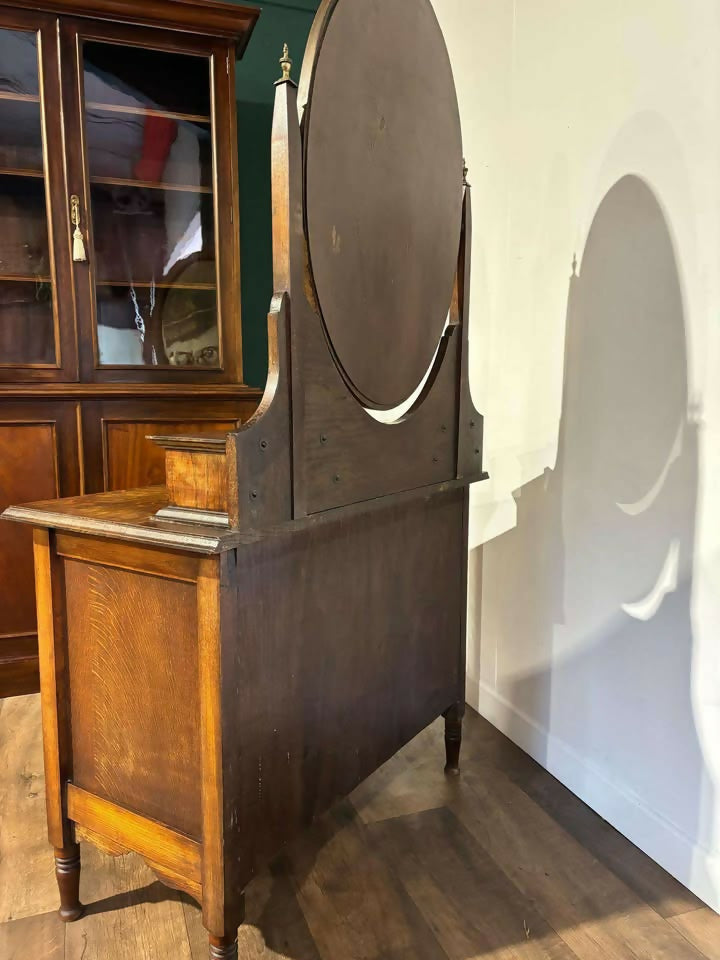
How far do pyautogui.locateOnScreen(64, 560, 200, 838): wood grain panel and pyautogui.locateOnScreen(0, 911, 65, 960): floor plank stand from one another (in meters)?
0.30

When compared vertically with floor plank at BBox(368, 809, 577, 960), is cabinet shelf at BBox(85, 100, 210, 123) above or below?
above

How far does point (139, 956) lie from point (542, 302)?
1.63 metres

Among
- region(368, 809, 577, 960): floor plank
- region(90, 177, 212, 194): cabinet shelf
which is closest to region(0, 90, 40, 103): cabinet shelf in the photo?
region(90, 177, 212, 194): cabinet shelf

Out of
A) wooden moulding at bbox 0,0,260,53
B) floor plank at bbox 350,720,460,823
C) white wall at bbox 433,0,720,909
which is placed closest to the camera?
white wall at bbox 433,0,720,909

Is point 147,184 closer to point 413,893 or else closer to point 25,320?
point 25,320

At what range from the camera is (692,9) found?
4.11 ft

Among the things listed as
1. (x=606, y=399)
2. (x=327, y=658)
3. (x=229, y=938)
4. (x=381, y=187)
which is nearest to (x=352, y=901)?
(x=229, y=938)

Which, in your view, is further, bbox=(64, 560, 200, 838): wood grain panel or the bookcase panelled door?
the bookcase panelled door

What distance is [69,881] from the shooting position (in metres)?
1.26

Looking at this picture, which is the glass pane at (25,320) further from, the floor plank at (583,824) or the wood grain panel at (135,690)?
the floor plank at (583,824)

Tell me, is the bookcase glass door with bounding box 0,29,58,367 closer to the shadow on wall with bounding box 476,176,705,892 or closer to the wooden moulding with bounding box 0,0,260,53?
the wooden moulding with bounding box 0,0,260,53

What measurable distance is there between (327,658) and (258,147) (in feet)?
7.57

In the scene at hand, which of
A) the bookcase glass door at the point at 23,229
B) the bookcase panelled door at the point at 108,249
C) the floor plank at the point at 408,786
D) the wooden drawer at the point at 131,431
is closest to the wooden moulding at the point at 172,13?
the bookcase panelled door at the point at 108,249

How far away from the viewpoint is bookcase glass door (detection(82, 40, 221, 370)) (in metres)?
2.21
